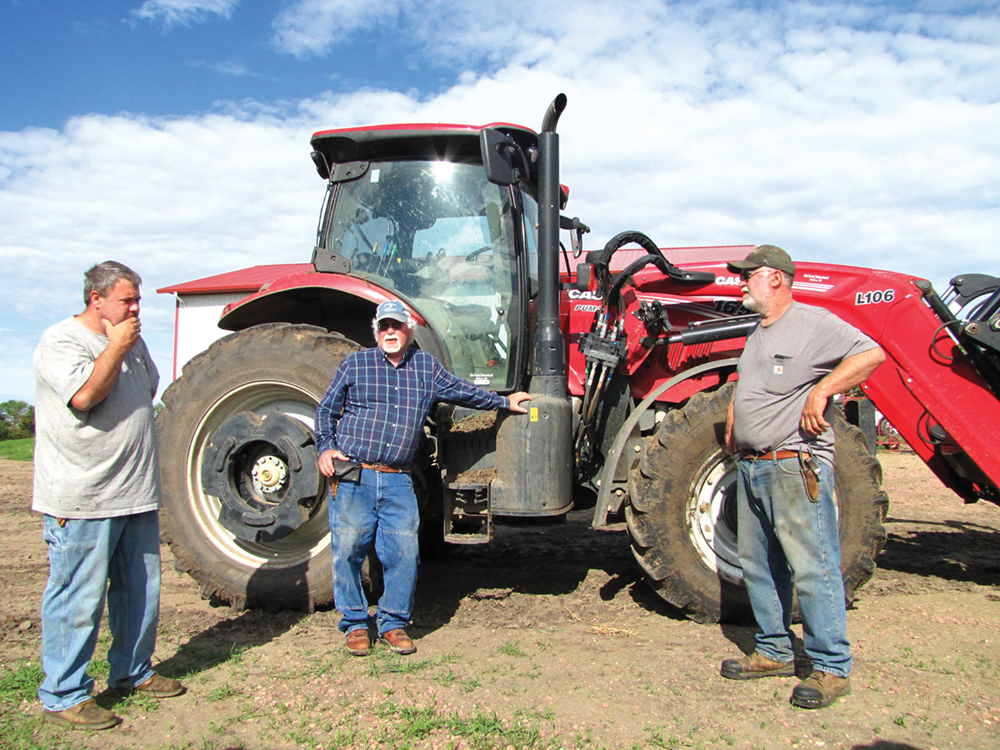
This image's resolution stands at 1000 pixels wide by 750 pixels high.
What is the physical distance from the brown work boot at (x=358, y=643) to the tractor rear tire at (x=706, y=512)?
1.39m

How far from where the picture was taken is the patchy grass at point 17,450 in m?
12.1

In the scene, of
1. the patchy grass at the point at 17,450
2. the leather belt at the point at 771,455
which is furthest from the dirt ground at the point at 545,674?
the patchy grass at the point at 17,450

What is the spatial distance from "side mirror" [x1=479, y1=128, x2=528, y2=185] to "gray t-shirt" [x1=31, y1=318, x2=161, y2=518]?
1.88m

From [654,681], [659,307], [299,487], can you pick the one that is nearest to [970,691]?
[654,681]

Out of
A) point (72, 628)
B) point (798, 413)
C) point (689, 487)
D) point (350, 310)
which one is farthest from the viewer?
point (350, 310)

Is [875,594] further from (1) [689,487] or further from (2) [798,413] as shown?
(2) [798,413]

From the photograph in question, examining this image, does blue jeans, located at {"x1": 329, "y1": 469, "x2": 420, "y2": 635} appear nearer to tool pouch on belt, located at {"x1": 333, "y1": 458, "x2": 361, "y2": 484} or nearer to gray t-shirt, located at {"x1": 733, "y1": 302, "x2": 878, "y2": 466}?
tool pouch on belt, located at {"x1": 333, "y1": 458, "x2": 361, "y2": 484}

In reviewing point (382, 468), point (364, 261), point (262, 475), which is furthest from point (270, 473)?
point (364, 261)

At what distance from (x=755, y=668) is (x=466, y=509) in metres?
1.53

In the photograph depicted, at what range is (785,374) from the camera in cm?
291

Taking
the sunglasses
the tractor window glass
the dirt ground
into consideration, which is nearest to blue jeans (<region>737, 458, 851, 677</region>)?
the dirt ground

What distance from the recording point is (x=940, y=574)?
4.64 m

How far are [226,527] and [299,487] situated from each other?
0.49 metres

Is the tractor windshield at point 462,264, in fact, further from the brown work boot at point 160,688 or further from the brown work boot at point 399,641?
the brown work boot at point 160,688
